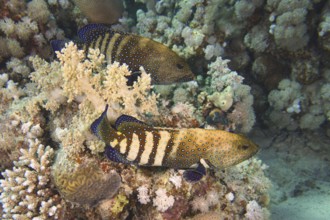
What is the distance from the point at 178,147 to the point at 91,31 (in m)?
2.35

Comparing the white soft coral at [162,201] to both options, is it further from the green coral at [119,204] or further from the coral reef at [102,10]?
the coral reef at [102,10]

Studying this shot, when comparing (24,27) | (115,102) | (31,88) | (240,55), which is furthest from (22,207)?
(240,55)

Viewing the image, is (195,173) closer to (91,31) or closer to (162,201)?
(162,201)

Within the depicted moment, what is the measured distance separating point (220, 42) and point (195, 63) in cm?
76

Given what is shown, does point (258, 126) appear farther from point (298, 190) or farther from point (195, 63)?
point (195, 63)

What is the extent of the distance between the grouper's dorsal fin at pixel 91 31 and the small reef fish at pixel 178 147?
1.76 meters

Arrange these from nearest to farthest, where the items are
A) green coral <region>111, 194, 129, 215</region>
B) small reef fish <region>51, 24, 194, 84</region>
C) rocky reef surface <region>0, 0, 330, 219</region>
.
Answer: green coral <region>111, 194, 129, 215</region>, rocky reef surface <region>0, 0, 330, 219</region>, small reef fish <region>51, 24, 194, 84</region>

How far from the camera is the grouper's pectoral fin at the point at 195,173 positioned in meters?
3.17

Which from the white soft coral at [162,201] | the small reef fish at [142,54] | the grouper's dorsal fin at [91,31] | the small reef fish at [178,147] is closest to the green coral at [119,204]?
the white soft coral at [162,201]

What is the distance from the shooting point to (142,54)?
4.20 meters

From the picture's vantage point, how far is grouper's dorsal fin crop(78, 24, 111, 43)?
4297mm

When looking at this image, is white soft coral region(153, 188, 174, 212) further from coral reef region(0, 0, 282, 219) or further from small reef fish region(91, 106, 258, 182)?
small reef fish region(91, 106, 258, 182)

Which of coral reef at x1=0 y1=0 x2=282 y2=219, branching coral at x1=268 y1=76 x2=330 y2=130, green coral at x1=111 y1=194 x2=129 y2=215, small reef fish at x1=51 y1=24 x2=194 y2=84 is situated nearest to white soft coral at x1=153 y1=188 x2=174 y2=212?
coral reef at x1=0 y1=0 x2=282 y2=219

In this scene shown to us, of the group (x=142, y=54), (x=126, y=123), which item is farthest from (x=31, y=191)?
(x=142, y=54)
